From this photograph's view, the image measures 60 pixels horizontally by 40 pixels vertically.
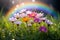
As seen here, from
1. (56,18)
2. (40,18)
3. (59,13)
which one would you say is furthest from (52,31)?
(59,13)

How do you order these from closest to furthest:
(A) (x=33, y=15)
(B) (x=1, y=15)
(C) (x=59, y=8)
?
(A) (x=33, y=15) < (B) (x=1, y=15) < (C) (x=59, y=8)

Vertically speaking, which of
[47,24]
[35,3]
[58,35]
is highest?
[35,3]

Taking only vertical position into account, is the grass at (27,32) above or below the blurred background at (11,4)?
below

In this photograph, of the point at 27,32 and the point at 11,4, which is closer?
the point at 27,32

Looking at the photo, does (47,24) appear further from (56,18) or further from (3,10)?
(3,10)

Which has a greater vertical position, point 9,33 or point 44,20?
point 44,20

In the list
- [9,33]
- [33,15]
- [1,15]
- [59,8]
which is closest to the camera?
[9,33]

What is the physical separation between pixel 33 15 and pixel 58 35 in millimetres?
523

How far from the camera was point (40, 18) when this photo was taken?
8.88ft

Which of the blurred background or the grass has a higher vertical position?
the blurred background

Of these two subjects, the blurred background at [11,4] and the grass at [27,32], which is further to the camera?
the blurred background at [11,4]

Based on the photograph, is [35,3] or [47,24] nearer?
[47,24]

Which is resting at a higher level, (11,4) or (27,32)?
(11,4)

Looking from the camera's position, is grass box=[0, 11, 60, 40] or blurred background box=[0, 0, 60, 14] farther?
blurred background box=[0, 0, 60, 14]
